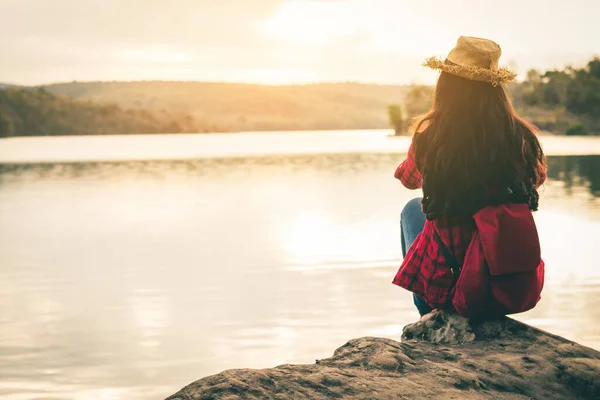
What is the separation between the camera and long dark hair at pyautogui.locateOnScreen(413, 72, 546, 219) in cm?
322

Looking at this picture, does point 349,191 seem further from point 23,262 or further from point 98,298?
point 98,298

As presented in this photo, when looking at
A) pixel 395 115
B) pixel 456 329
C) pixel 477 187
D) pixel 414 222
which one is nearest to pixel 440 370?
pixel 456 329

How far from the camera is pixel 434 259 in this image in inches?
131

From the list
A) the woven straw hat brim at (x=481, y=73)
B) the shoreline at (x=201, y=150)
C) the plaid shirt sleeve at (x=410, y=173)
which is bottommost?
the shoreline at (x=201, y=150)

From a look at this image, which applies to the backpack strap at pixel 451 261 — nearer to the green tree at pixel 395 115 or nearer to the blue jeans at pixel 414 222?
the blue jeans at pixel 414 222

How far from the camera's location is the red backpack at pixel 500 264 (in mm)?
3152

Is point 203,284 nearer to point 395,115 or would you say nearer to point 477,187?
point 477,187

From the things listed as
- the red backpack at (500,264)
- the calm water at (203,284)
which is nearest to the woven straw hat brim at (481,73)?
the red backpack at (500,264)

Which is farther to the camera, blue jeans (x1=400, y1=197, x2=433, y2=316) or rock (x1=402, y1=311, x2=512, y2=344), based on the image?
blue jeans (x1=400, y1=197, x2=433, y2=316)

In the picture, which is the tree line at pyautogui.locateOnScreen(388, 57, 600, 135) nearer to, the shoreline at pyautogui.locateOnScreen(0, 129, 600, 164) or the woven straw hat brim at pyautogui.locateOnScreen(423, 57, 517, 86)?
the shoreline at pyautogui.locateOnScreen(0, 129, 600, 164)

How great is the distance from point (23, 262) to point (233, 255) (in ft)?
6.94

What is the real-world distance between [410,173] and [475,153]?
321 millimetres

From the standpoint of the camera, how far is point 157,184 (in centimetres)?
2009

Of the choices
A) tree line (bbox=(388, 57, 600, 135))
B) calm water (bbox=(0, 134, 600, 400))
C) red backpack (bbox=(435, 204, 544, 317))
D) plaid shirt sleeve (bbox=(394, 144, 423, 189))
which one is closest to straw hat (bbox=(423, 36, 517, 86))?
plaid shirt sleeve (bbox=(394, 144, 423, 189))
